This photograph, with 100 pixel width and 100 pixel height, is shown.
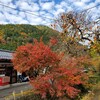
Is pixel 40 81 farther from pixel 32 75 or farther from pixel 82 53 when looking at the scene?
pixel 82 53

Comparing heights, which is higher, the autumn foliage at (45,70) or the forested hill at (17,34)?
the forested hill at (17,34)

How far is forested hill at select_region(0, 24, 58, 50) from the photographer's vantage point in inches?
2233

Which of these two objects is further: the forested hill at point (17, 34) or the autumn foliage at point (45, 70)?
the forested hill at point (17, 34)

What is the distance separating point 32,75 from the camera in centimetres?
1895

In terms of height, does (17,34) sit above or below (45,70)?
above

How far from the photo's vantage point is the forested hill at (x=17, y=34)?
2233 inches

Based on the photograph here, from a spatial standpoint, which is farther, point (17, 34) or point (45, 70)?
point (17, 34)

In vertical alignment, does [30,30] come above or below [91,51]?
above

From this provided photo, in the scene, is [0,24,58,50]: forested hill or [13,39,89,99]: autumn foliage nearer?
[13,39,89,99]: autumn foliage

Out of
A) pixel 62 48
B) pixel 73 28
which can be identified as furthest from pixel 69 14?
pixel 62 48

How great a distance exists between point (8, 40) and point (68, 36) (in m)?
32.8

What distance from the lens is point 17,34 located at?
211ft

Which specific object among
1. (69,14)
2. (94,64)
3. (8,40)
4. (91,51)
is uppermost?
(8,40)

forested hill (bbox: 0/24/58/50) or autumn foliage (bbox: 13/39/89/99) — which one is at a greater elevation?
forested hill (bbox: 0/24/58/50)
